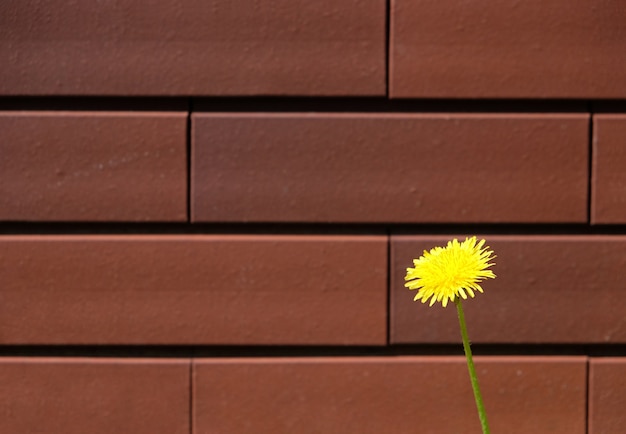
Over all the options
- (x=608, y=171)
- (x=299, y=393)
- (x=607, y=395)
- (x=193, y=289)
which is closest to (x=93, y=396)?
(x=193, y=289)

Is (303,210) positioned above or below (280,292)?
above

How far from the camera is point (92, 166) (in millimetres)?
2842

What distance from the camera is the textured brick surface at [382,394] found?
2895 mm

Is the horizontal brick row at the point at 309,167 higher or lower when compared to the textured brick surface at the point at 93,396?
higher

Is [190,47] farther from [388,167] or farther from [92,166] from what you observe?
[388,167]

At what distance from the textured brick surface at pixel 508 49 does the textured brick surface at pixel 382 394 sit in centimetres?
117

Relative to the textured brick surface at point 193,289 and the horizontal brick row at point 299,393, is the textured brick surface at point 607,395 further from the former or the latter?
the textured brick surface at point 193,289

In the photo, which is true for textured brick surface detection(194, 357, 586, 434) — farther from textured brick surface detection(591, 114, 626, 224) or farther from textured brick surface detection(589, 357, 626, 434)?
textured brick surface detection(591, 114, 626, 224)

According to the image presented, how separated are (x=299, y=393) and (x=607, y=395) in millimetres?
1341

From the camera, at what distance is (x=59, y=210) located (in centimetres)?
285

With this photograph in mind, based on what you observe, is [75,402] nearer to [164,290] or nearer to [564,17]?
[164,290]

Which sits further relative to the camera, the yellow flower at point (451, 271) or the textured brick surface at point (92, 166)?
the textured brick surface at point (92, 166)

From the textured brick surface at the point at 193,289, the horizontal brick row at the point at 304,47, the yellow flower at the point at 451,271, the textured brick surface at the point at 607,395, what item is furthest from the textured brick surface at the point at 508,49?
the yellow flower at the point at 451,271

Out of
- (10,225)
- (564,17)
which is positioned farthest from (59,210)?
(564,17)
